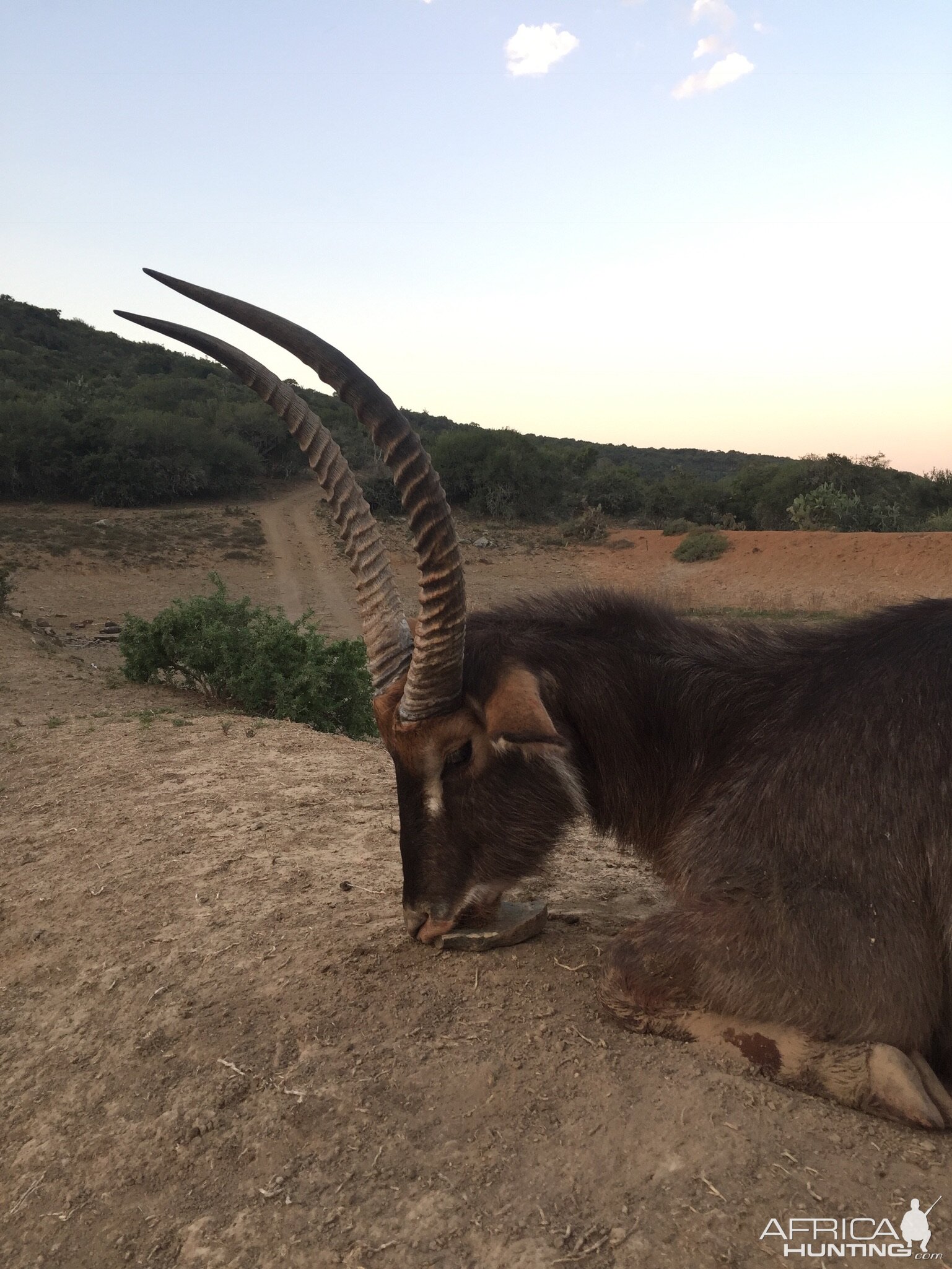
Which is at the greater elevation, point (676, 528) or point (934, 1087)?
point (676, 528)

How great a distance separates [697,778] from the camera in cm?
323

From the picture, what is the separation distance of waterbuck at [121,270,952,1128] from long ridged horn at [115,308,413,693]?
0.01 m

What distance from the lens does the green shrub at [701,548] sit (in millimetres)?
30172

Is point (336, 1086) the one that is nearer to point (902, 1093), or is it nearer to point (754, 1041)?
point (754, 1041)

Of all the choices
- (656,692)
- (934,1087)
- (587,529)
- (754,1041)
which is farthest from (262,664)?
(587,529)

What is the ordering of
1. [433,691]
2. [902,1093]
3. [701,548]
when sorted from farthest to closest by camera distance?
[701,548], [433,691], [902,1093]

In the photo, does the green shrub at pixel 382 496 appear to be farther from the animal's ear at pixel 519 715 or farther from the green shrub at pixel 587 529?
the animal's ear at pixel 519 715

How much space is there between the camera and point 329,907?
4199 mm

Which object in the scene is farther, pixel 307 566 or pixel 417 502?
pixel 307 566

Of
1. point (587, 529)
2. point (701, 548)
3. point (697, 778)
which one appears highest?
point (587, 529)

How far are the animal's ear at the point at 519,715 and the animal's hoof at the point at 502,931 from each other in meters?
0.91

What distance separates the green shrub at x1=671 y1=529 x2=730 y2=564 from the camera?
99.0ft

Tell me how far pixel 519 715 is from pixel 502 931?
1137 mm

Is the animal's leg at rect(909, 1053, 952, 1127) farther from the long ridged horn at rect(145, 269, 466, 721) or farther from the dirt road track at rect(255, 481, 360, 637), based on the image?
the dirt road track at rect(255, 481, 360, 637)
